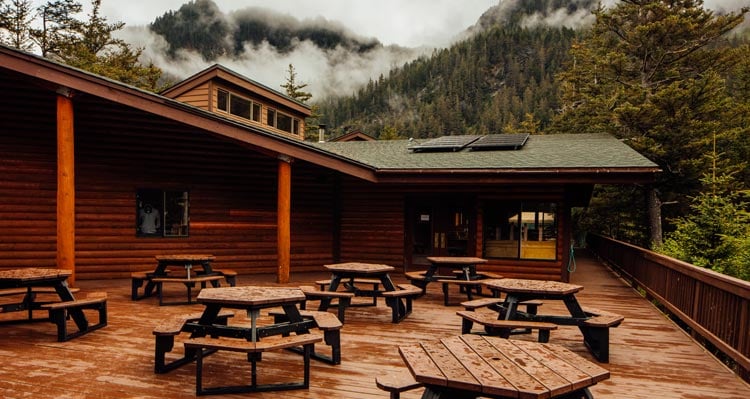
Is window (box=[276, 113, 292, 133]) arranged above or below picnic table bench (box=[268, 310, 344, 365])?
above

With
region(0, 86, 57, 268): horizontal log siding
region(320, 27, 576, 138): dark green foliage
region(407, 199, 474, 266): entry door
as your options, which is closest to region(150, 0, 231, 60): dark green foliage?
region(320, 27, 576, 138): dark green foliage

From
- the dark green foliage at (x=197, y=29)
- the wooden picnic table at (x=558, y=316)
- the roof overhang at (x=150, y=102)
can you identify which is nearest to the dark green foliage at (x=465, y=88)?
Answer: the roof overhang at (x=150, y=102)

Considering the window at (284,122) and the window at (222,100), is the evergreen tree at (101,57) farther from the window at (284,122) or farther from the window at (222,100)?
the window at (222,100)

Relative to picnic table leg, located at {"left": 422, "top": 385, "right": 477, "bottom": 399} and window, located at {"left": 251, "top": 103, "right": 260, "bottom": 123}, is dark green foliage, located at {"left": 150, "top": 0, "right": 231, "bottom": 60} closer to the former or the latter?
window, located at {"left": 251, "top": 103, "right": 260, "bottom": 123}

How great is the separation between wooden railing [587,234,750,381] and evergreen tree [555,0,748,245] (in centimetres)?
946

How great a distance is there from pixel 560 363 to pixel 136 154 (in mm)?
9857

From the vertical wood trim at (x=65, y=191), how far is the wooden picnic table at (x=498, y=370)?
273 inches

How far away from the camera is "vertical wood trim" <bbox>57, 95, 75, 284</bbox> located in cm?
759

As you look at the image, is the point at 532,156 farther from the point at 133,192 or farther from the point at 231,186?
the point at 133,192

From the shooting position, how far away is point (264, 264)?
1134 cm

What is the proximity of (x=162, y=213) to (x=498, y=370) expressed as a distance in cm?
965

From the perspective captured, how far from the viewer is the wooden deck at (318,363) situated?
382cm

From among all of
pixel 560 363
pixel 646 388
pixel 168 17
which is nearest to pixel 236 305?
pixel 560 363

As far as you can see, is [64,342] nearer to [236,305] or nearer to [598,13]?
[236,305]
